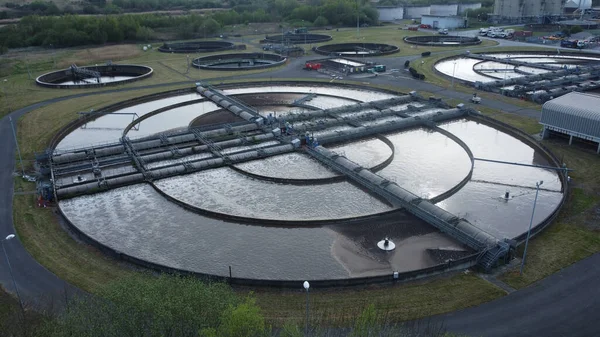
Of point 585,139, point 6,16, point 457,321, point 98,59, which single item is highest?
point 6,16

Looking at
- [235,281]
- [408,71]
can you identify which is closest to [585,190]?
[235,281]

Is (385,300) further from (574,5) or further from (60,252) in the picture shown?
(574,5)

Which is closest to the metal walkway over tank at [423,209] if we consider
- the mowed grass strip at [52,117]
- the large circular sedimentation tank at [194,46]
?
the mowed grass strip at [52,117]

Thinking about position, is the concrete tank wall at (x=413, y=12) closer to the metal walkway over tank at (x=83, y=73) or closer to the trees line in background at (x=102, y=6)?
the trees line in background at (x=102, y=6)

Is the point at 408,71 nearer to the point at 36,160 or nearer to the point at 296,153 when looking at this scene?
the point at 296,153

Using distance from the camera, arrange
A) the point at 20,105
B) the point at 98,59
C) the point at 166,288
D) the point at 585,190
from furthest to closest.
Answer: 1. the point at 98,59
2. the point at 20,105
3. the point at 585,190
4. the point at 166,288

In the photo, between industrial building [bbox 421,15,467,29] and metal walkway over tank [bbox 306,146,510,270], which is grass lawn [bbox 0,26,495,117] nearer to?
industrial building [bbox 421,15,467,29]

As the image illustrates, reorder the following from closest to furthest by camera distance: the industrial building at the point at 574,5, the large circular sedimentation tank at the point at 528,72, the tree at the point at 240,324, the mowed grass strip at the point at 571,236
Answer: the tree at the point at 240,324 < the mowed grass strip at the point at 571,236 < the large circular sedimentation tank at the point at 528,72 < the industrial building at the point at 574,5
